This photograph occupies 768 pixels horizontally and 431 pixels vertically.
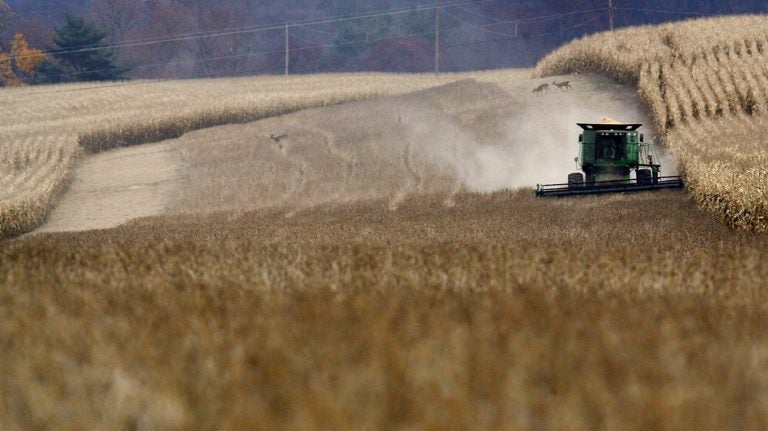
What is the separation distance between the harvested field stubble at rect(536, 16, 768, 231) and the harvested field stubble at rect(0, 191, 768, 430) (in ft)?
34.6

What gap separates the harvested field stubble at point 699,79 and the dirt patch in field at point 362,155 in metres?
1.15

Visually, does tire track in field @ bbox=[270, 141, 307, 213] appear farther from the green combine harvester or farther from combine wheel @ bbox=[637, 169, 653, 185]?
combine wheel @ bbox=[637, 169, 653, 185]

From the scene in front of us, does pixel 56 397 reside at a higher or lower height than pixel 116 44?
lower

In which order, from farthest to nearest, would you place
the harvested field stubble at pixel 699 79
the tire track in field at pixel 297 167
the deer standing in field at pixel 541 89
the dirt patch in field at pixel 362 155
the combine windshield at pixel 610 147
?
the deer standing in field at pixel 541 89 < the dirt patch in field at pixel 362 155 < the tire track in field at pixel 297 167 < the combine windshield at pixel 610 147 < the harvested field stubble at pixel 699 79

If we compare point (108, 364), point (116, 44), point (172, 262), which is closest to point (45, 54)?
point (116, 44)

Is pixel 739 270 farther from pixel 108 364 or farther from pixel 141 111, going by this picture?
pixel 141 111

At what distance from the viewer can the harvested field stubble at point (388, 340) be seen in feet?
11.5

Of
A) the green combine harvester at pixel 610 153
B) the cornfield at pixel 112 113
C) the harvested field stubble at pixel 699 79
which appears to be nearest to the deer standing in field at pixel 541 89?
the harvested field stubble at pixel 699 79

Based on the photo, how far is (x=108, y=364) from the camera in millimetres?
4430

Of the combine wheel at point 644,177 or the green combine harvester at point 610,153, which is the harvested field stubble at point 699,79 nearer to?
the combine wheel at point 644,177

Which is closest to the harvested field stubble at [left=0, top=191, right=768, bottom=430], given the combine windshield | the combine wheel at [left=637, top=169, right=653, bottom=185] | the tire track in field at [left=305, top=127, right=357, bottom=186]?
the combine wheel at [left=637, top=169, right=653, bottom=185]

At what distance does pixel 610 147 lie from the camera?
2708cm

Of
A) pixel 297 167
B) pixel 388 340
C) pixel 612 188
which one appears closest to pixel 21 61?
pixel 297 167

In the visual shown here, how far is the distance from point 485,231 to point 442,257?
826cm
